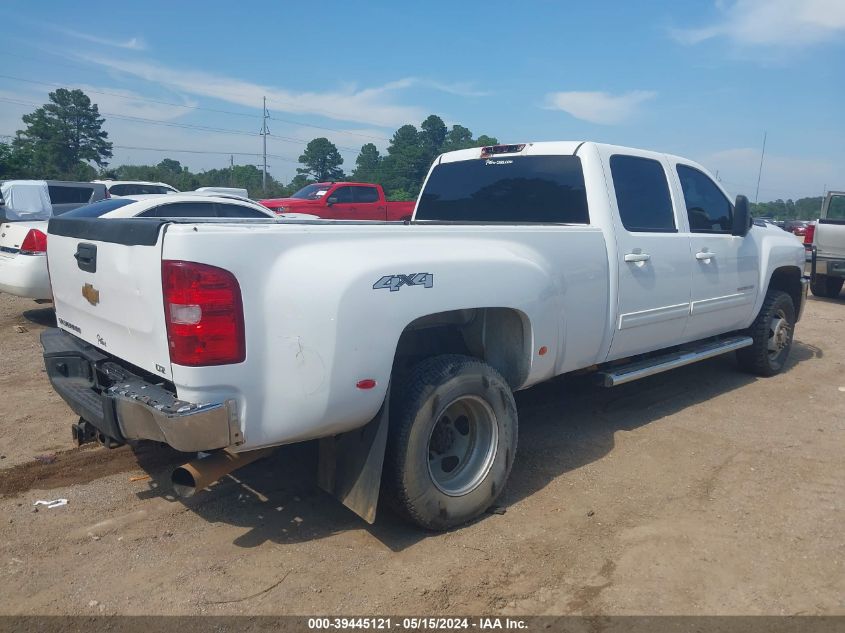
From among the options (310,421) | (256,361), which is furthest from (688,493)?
(256,361)

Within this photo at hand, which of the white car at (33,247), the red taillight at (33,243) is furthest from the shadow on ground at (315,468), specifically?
the red taillight at (33,243)

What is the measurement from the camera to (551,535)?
353 cm

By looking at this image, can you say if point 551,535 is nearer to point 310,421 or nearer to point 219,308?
point 310,421

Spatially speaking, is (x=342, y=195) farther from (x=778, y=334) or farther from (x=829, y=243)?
(x=778, y=334)

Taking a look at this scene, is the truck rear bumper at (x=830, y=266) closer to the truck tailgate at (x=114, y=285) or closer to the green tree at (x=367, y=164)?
the truck tailgate at (x=114, y=285)

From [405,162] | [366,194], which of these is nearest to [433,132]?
[405,162]

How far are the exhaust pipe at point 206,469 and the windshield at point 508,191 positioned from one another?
2.80 m

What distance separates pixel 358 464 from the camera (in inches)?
129

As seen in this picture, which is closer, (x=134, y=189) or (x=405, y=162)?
(x=134, y=189)

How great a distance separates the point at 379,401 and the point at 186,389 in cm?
85

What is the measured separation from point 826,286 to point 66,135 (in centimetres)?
6343

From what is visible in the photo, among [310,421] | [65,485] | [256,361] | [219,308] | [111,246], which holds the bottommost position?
[65,485]

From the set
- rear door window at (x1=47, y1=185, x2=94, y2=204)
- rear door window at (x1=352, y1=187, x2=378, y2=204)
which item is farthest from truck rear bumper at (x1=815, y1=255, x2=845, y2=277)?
rear door window at (x1=47, y1=185, x2=94, y2=204)

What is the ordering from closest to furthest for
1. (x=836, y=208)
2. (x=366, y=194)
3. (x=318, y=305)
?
(x=318, y=305), (x=836, y=208), (x=366, y=194)
